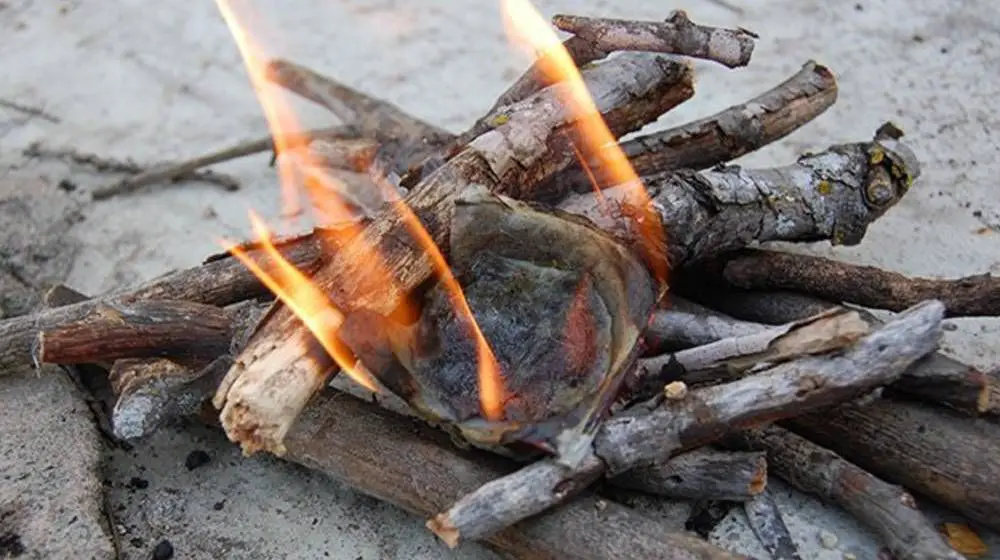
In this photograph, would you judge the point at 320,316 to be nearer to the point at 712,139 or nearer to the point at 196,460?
the point at 196,460

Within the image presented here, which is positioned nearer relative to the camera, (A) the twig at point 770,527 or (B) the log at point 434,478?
(B) the log at point 434,478

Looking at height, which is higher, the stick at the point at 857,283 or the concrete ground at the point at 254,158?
the stick at the point at 857,283

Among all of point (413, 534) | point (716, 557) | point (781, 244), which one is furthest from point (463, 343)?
point (781, 244)

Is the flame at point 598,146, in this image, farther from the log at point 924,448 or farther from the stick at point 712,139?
the log at point 924,448

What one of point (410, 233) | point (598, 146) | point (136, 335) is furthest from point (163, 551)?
point (598, 146)

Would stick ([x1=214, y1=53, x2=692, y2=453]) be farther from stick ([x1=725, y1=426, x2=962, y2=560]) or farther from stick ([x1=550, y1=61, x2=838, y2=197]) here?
stick ([x1=725, y1=426, x2=962, y2=560])

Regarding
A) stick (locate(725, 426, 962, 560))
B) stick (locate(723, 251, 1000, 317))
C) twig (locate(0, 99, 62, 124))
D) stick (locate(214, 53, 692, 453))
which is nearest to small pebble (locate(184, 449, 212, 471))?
stick (locate(214, 53, 692, 453))

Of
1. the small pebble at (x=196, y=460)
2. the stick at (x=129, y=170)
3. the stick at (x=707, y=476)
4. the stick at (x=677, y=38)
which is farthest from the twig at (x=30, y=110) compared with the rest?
the stick at (x=707, y=476)
